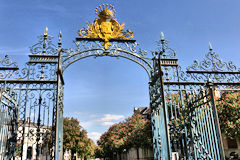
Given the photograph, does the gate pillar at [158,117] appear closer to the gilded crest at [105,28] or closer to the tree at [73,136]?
the gilded crest at [105,28]

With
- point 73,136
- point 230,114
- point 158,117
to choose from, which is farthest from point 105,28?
point 73,136

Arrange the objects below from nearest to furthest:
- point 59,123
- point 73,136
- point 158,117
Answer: point 59,123 → point 158,117 → point 73,136

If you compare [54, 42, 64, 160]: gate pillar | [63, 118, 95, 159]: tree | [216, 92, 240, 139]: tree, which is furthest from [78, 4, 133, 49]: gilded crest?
[63, 118, 95, 159]: tree

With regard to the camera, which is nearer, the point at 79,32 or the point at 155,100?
the point at 155,100

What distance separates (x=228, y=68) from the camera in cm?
991

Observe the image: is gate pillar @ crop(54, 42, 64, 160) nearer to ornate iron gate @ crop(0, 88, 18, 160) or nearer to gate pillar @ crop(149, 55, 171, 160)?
ornate iron gate @ crop(0, 88, 18, 160)

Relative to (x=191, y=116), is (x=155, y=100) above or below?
above

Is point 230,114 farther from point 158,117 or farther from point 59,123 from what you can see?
point 59,123

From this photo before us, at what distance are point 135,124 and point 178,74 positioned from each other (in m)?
18.7

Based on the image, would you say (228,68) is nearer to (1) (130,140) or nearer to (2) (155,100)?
(2) (155,100)

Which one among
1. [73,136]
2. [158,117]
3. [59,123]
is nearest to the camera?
[59,123]

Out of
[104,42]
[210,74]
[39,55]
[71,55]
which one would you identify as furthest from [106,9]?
[210,74]

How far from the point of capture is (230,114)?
65.9 ft

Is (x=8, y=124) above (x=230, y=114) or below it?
below
